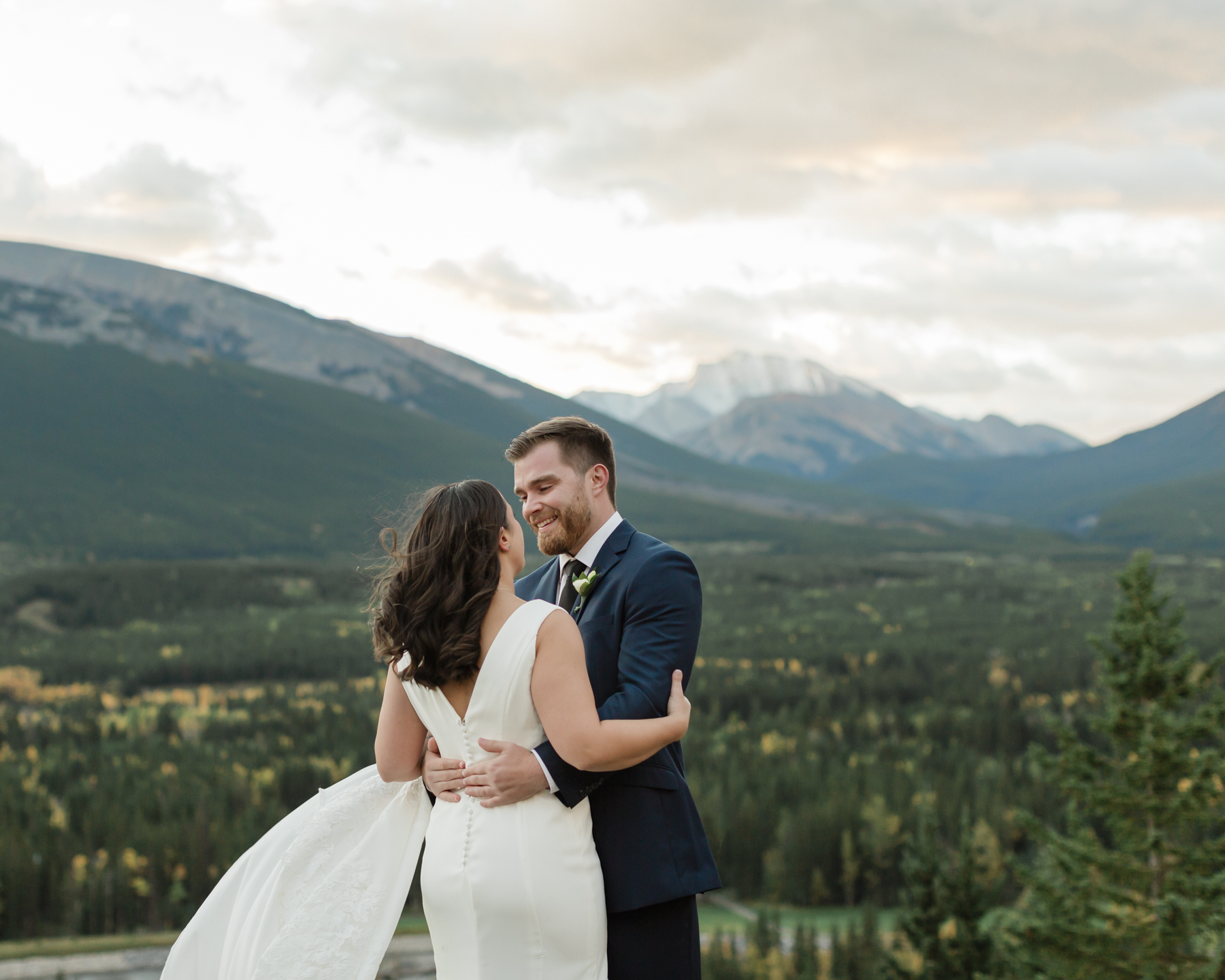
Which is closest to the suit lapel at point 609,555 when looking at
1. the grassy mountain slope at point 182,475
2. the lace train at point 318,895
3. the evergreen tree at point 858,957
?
the lace train at point 318,895

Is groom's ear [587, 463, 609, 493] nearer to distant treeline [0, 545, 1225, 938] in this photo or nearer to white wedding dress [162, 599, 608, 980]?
white wedding dress [162, 599, 608, 980]

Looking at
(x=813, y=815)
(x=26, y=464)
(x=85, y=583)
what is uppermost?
(x=26, y=464)

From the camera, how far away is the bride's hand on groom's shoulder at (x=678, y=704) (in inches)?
151

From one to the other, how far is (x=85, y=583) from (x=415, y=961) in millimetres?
82307

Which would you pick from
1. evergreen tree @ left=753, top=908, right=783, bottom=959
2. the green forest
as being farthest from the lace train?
evergreen tree @ left=753, top=908, right=783, bottom=959

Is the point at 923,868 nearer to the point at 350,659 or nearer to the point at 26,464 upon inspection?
the point at 350,659

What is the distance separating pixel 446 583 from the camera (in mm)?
3721

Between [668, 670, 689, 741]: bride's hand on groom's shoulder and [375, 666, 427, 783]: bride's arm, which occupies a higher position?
[668, 670, 689, 741]: bride's hand on groom's shoulder

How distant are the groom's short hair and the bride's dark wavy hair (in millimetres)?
452

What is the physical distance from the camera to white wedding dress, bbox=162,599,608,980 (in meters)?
3.71

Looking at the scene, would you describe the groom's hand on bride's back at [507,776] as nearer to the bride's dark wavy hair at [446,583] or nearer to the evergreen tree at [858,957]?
the bride's dark wavy hair at [446,583]

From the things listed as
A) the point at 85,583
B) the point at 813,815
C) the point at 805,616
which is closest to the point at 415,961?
the point at 813,815

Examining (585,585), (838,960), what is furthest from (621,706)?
(838,960)

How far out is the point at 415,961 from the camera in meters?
19.4
